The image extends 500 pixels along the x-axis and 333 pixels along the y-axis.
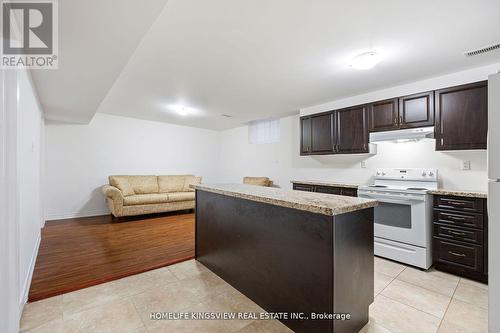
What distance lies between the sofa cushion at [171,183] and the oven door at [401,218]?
15.2 ft

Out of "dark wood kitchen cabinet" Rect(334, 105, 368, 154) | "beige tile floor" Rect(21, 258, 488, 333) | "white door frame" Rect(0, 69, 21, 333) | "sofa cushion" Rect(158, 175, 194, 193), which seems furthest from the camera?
"sofa cushion" Rect(158, 175, 194, 193)

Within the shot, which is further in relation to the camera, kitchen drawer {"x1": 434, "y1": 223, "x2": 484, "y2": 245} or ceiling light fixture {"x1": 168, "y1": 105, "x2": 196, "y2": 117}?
ceiling light fixture {"x1": 168, "y1": 105, "x2": 196, "y2": 117}

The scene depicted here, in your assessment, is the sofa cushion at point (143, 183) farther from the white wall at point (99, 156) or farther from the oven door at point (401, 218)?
the oven door at point (401, 218)

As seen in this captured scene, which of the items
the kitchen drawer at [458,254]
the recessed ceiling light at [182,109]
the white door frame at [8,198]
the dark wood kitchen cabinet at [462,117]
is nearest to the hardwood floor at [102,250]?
the white door frame at [8,198]

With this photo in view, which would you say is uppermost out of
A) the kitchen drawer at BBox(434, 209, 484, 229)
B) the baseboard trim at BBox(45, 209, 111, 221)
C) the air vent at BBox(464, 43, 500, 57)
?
the air vent at BBox(464, 43, 500, 57)

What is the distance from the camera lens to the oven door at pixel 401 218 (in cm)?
270

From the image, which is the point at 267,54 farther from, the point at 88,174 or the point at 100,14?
the point at 88,174

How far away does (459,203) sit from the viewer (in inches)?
100

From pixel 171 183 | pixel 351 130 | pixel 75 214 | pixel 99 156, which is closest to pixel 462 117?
pixel 351 130

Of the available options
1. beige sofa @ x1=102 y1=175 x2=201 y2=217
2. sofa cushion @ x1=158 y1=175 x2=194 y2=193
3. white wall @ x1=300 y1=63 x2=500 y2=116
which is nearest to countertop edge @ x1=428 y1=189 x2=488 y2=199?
white wall @ x1=300 y1=63 x2=500 y2=116

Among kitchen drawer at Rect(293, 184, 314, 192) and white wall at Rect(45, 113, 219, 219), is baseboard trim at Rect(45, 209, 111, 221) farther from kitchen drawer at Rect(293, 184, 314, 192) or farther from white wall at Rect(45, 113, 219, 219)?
kitchen drawer at Rect(293, 184, 314, 192)

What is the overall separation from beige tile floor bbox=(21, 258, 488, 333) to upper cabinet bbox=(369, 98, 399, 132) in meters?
1.94

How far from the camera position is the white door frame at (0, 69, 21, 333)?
4.33 feet

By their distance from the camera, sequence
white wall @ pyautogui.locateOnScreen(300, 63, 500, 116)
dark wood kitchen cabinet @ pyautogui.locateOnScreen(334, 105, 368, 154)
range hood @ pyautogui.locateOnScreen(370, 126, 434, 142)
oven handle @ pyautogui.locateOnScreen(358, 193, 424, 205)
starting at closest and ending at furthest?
white wall @ pyautogui.locateOnScreen(300, 63, 500, 116) < oven handle @ pyautogui.locateOnScreen(358, 193, 424, 205) < range hood @ pyautogui.locateOnScreen(370, 126, 434, 142) < dark wood kitchen cabinet @ pyautogui.locateOnScreen(334, 105, 368, 154)
